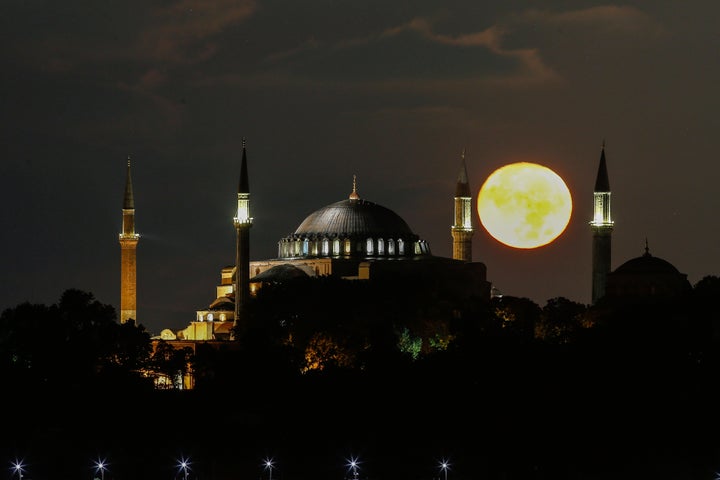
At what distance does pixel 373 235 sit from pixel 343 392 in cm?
4760

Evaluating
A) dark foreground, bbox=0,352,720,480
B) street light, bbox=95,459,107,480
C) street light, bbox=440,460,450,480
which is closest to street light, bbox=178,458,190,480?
dark foreground, bbox=0,352,720,480

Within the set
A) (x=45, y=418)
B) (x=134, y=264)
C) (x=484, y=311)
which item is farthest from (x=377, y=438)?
(x=134, y=264)

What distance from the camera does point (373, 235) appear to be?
133250 millimetres

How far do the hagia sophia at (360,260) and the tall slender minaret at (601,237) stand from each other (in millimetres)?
45

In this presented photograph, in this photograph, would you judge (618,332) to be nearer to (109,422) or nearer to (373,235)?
(109,422)

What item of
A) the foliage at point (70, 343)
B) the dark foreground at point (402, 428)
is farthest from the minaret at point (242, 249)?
the dark foreground at point (402, 428)

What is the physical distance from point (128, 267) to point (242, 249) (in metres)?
5.35

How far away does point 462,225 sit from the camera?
433 feet

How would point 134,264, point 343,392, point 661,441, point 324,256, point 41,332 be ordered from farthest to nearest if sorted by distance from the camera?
point 324,256 → point 134,264 → point 41,332 → point 343,392 → point 661,441

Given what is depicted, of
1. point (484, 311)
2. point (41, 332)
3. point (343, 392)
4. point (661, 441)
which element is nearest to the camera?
point (661, 441)

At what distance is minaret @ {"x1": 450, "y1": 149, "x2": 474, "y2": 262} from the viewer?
13177cm

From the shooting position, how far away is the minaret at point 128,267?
11906cm

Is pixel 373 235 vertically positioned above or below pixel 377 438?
above

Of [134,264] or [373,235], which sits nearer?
[134,264]
